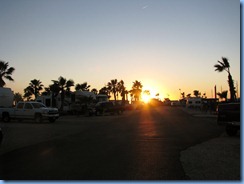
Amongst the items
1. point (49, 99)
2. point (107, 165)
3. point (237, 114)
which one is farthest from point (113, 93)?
point (107, 165)

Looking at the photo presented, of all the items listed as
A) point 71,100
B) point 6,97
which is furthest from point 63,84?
point 6,97

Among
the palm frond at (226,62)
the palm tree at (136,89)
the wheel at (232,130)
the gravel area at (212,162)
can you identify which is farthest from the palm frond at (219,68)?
the palm tree at (136,89)

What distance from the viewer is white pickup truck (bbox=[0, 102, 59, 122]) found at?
27.4 metres

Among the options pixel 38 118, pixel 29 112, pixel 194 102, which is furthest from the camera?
pixel 194 102

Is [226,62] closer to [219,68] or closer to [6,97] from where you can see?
[219,68]

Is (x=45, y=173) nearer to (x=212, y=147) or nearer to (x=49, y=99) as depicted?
(x=212, y=147)

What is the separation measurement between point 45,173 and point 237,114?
11687 mm

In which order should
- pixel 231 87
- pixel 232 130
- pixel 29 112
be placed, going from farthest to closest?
pixel 231 87 → pixel 29 112 → pixel 232 130

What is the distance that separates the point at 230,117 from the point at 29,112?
18.9m

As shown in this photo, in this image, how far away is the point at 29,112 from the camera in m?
27.8

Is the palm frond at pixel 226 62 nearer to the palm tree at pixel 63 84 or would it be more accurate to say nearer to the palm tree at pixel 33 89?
the palm tree at pixel 63 84

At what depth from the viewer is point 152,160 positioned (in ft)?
29.3

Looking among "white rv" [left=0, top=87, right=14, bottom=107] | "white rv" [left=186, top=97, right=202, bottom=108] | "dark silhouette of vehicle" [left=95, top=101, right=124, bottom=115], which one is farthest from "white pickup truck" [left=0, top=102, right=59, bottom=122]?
"white rv" [left=186, top=97, right=202, bottom=108]

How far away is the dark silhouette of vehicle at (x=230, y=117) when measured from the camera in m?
15.7
